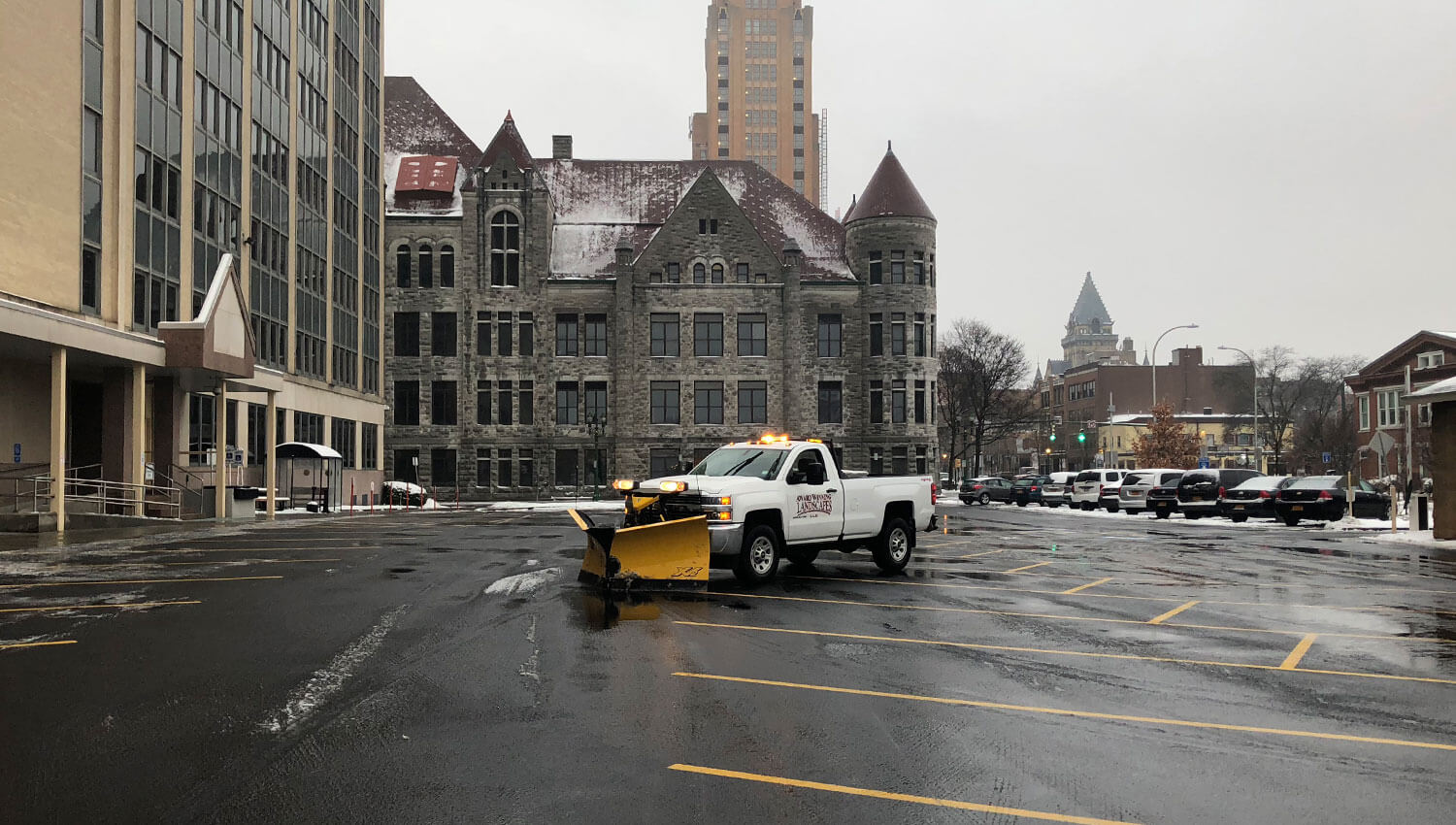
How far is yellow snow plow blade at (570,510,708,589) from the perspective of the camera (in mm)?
13812


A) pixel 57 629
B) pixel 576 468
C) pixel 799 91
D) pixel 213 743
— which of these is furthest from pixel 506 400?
pixel 799 91

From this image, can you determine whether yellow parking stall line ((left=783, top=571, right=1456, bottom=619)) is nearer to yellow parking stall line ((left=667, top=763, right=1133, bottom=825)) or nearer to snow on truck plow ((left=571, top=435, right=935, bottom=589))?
snow on truck plow ((left=571, top=435, right=935, bottom=589))

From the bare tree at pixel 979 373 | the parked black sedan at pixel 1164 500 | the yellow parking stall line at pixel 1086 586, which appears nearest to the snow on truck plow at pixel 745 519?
the yellow parking stall line at pixel 1086 586

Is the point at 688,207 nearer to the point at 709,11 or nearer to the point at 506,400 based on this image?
the point at 506,400

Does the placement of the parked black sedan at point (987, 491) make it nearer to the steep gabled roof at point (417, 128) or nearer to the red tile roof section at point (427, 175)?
the red tile roof section at point (427, 175)

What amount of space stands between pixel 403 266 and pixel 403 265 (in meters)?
0.06

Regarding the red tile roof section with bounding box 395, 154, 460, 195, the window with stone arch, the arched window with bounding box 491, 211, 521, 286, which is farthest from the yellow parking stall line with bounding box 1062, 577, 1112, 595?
the red tile roof section with bounding box 395, 154, 460, 195

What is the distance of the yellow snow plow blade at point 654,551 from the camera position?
45.3ft

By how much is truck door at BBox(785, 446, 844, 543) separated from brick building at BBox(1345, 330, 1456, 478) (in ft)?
198

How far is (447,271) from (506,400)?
27.3 feet

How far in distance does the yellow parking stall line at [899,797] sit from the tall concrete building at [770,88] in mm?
135230

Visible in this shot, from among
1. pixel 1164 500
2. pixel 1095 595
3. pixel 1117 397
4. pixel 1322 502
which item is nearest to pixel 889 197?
pixel 1164 500

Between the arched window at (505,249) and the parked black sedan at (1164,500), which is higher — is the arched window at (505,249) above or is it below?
above

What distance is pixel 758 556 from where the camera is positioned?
48.6 ft
